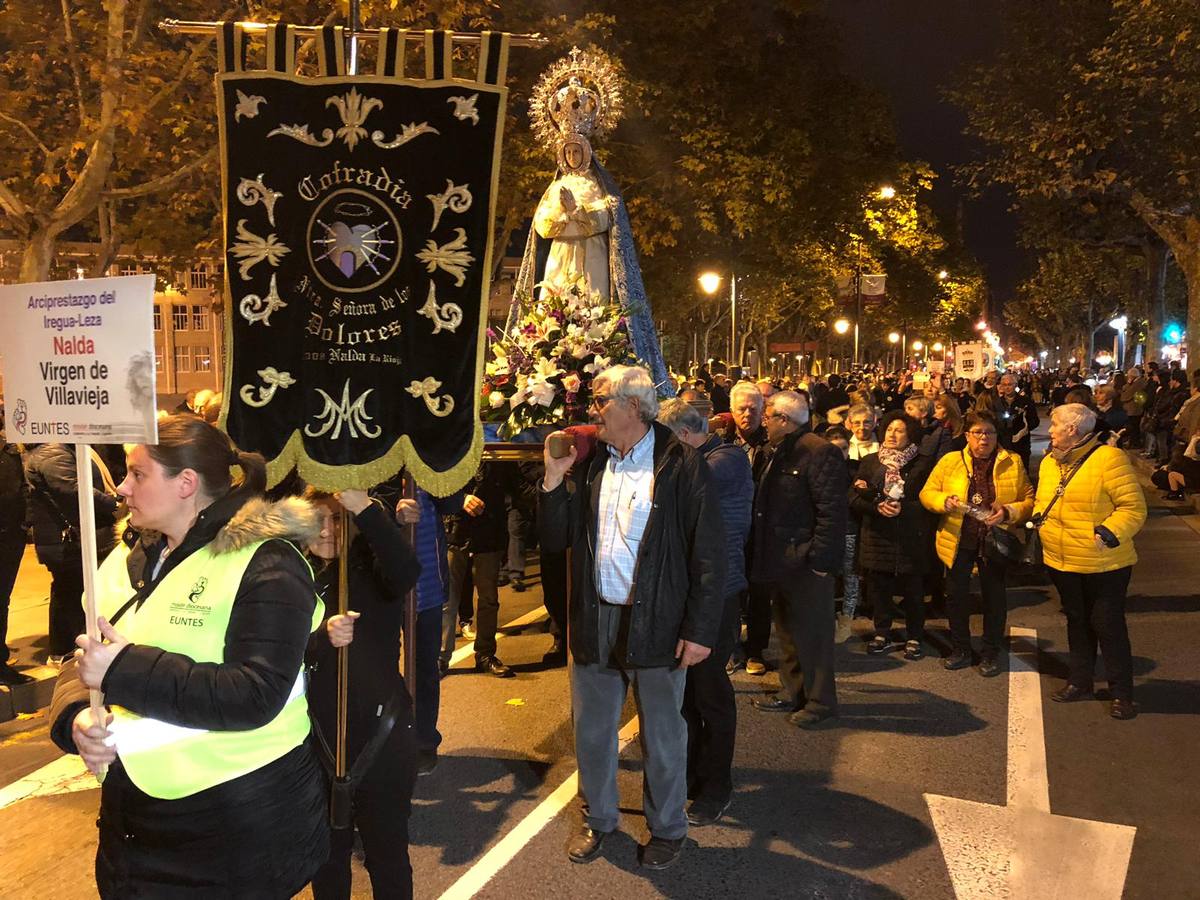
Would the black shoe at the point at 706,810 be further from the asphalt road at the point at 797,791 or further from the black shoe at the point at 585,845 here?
the black shoe at the point at 585,845

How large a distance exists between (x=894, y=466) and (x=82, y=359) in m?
6.35

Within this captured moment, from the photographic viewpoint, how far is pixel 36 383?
2564 mm

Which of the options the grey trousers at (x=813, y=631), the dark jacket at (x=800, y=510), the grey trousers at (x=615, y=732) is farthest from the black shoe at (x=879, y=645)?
the grey trousers at (x=615, y=732)

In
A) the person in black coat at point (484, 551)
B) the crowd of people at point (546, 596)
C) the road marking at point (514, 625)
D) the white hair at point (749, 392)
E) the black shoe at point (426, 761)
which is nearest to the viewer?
the crowd of people at point (546, 596)

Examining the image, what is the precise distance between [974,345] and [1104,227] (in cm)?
614

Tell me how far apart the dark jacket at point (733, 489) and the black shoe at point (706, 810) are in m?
1.07

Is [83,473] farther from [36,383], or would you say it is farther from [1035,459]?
[1035,459]

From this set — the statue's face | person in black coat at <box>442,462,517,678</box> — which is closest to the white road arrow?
person in black coat at <box>442,462,517,678</box>

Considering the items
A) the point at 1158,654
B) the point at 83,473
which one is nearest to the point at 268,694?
the point at 83,473

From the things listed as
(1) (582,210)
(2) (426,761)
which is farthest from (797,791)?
(1) (582,210)

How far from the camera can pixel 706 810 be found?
4.77 metres

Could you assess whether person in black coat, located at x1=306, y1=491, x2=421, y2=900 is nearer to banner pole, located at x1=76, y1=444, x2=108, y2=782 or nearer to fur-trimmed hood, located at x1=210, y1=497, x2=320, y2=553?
fur-trimmed hood, located at x1=210, y1=497, x2=320, y2=553

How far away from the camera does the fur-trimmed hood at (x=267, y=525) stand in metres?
2.40

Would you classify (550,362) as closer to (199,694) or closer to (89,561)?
(89,561)
